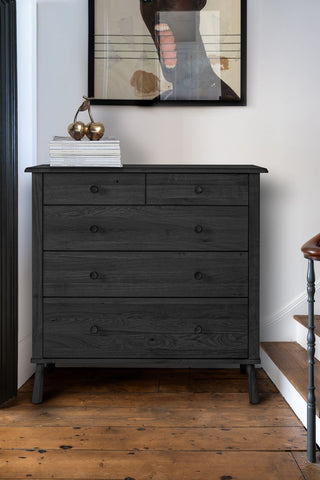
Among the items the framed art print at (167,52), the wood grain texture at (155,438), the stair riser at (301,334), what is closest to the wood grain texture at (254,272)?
the wood grain texture at (155,438)

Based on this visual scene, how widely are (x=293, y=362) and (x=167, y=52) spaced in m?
1.78

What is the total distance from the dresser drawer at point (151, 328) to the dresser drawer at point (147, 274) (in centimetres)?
4

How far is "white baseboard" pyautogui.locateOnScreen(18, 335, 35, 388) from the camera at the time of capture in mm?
2285

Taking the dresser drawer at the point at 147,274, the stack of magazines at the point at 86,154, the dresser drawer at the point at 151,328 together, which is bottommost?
the dresser drawer at the point at 151,328

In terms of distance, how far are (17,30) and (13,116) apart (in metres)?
0.46

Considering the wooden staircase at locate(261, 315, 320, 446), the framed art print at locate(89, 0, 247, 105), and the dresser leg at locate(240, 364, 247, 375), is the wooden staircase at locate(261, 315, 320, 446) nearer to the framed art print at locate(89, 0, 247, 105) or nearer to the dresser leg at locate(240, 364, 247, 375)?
the dresser leg at locate(240, 364, 247, 375)

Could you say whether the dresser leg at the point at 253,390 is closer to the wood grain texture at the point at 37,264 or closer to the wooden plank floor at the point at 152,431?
the wooden plank floor at the point at 152,431

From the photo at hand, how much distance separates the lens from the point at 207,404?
208 centimetres

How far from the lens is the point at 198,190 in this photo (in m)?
2.06

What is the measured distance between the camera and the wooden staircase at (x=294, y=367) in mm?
1890

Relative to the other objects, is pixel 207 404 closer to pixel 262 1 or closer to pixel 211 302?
pixel 211 302

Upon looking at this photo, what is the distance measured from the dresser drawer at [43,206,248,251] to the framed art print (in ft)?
2.54

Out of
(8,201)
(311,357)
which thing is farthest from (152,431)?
(8,201)

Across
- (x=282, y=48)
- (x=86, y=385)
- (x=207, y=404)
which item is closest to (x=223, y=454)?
(x=207, y=404)
